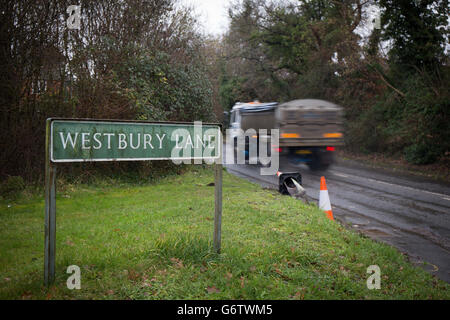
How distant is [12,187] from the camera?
Answer: 336 inches

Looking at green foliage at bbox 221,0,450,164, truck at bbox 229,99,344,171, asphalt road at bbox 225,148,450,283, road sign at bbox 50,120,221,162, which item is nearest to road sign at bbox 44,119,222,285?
road sign at bbox 50,120,221,162

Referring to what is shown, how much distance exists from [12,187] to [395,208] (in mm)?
9009

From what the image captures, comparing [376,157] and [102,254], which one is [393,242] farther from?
[376,157]

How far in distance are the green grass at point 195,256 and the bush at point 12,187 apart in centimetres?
31

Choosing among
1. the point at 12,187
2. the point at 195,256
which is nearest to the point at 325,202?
the point at 195,256

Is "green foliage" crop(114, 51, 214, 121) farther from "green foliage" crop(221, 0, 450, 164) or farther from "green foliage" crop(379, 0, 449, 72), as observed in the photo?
"green foliage" crop(379, 0, 449, 72)

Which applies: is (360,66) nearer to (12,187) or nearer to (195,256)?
(12,187)

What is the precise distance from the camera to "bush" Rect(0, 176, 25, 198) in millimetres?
8453

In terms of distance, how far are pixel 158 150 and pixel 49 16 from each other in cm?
711

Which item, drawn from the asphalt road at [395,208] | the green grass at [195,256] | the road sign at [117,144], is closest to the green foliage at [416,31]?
the asphalt road at [395,208]

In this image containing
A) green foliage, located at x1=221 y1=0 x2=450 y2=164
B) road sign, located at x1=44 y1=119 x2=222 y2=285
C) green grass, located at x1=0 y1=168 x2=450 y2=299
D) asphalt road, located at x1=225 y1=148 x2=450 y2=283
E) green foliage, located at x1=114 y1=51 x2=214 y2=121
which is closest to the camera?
road sign, located at x1=44 y1=119 x2=222 y2=285

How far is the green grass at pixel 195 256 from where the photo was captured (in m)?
4.12

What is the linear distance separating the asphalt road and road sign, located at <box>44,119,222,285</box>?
3.83 m
